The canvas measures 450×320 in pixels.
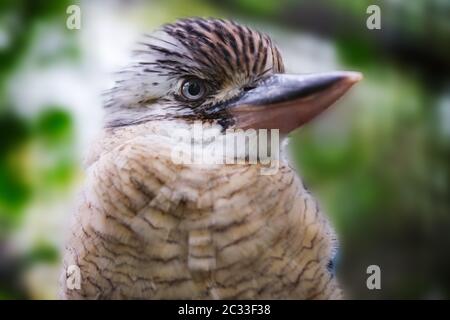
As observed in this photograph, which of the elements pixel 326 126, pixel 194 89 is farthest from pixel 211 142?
Result: pixel 326 126

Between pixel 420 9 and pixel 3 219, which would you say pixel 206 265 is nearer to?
pixel 3 219

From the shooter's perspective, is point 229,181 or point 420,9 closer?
point 229,181

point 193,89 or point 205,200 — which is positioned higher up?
point 193,89

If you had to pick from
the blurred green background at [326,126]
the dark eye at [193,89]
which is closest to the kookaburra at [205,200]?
the dark eye at [193,89]

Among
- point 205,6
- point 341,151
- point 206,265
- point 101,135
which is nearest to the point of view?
point 206,265

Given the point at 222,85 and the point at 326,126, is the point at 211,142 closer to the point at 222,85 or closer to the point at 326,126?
the point at 222,85

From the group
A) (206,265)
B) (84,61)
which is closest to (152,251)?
(206,265)

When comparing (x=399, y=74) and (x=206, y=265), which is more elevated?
(x=399, y=74)
